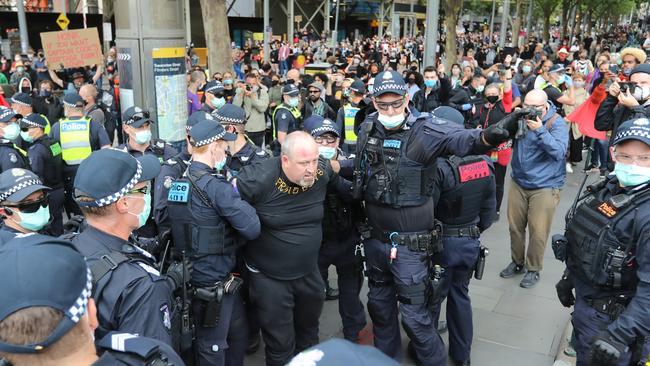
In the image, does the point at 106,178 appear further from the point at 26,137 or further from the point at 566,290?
the point at 26,137

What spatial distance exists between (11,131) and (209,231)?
3.55 m

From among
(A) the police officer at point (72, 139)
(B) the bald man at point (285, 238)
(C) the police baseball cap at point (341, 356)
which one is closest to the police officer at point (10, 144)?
(A) the police officer at point (72, 139)

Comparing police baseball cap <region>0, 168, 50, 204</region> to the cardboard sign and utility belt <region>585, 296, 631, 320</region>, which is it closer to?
utility belt <region>585, 296, 631, 320</region>

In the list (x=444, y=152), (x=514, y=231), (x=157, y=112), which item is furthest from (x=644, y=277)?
(x=157, y=112)

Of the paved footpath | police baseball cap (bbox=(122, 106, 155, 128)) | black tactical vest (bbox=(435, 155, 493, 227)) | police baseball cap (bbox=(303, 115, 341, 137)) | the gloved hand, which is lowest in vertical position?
the paved footpath

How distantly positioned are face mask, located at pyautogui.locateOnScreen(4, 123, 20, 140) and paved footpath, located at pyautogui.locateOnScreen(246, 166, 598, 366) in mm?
3571

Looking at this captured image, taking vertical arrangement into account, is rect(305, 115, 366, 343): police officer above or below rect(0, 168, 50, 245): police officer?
below

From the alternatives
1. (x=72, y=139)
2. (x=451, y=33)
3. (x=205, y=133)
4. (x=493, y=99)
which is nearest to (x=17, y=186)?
(x=205, y=133)

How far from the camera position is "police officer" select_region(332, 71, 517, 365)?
13.1 ft

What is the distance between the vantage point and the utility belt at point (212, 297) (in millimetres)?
3678

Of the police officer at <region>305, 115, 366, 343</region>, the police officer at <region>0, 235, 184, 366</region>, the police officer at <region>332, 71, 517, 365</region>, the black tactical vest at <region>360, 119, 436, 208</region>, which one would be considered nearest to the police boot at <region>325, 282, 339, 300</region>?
the police officer at <region>305, 115, 366, 343</region>

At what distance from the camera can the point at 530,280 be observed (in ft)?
20.2

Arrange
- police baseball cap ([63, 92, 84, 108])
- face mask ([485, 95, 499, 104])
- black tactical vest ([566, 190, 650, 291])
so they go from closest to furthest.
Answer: black tactical vest ([566, 190, 650, 291]) → police baseball cap ([63, 92, 84, 108]) → face mask ([485, 95, 499, 104])

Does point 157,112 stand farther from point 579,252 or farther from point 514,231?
point 579,252
